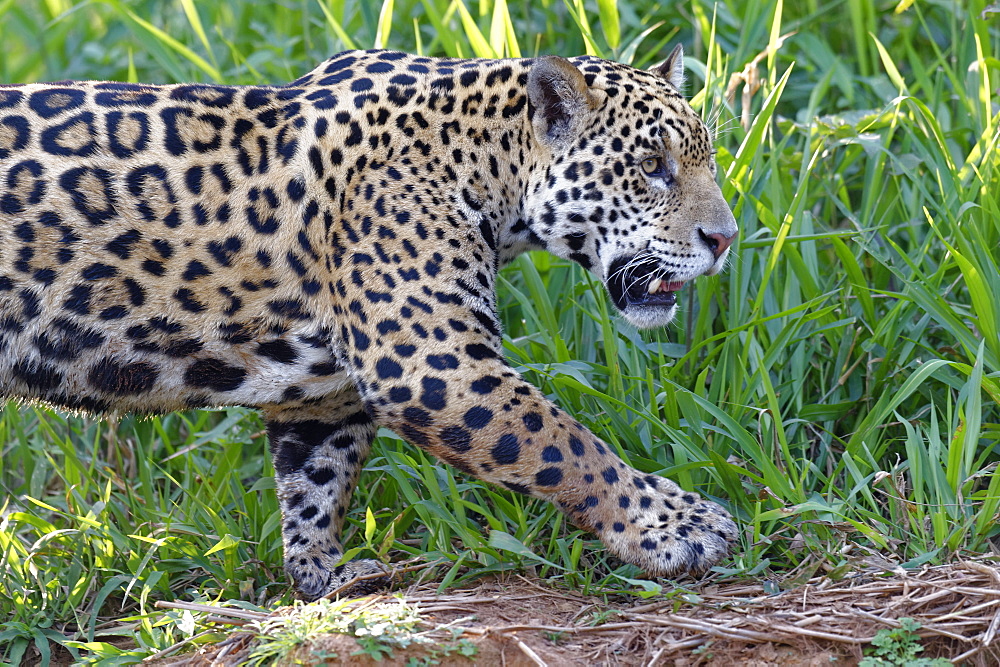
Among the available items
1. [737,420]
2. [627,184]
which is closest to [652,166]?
[627,184]

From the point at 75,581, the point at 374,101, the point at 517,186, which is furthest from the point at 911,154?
the point at 75,581

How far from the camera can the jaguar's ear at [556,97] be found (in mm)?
4094

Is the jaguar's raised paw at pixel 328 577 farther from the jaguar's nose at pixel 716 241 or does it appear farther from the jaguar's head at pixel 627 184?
the jaguar's nose at pixel 716 241

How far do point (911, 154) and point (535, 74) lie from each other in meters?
2.22

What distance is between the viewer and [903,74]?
21.4ft

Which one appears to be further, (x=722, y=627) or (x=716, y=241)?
(x=716, y=241)

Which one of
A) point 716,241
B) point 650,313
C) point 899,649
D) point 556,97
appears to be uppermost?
point 556,97

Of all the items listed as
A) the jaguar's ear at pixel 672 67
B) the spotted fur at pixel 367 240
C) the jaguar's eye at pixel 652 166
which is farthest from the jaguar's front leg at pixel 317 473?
the jaguar's ear at pixel 672 67

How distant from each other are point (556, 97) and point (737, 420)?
1.48 meters

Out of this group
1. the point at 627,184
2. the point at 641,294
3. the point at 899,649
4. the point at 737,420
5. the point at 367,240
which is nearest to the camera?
the point at 899,649

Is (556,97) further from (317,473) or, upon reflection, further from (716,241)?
(317,473)

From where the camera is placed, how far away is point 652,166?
422cm

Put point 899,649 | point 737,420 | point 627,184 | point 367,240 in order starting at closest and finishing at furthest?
point 899,649
point 367,240
point 627,184
point 737,420

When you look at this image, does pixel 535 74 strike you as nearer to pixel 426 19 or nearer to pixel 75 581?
pixel 75 581
